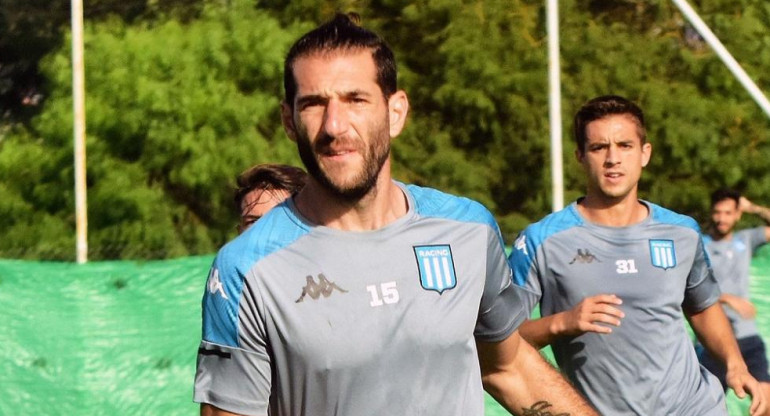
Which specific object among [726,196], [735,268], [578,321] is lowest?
[735,268]

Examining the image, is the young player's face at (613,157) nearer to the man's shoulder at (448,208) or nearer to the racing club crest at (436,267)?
the man's shoulder at (448,208)

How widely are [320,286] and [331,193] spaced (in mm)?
207

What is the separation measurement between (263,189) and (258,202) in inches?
2.1

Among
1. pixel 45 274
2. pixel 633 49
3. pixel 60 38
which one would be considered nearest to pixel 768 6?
pixel 633 49

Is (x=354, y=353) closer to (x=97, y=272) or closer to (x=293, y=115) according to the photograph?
(x=293, y=115)

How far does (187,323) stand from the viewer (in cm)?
889

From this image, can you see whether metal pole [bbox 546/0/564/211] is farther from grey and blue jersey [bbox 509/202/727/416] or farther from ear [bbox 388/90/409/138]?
ear [bbox 388/90/409/138]

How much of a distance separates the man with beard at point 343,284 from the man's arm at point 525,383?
0.30m

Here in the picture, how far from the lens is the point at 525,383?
3.87 metres

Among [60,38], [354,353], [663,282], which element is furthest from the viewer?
[60,38]

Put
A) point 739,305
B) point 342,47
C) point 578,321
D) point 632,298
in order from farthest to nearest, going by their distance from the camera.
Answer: point 739,305 → point 632,298 → point 578,321 → point 342,47

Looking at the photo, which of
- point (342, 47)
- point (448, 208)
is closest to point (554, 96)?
point (448, 208)

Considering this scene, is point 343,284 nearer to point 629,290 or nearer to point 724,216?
point 629,290

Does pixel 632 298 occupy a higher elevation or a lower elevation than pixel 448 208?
lower
